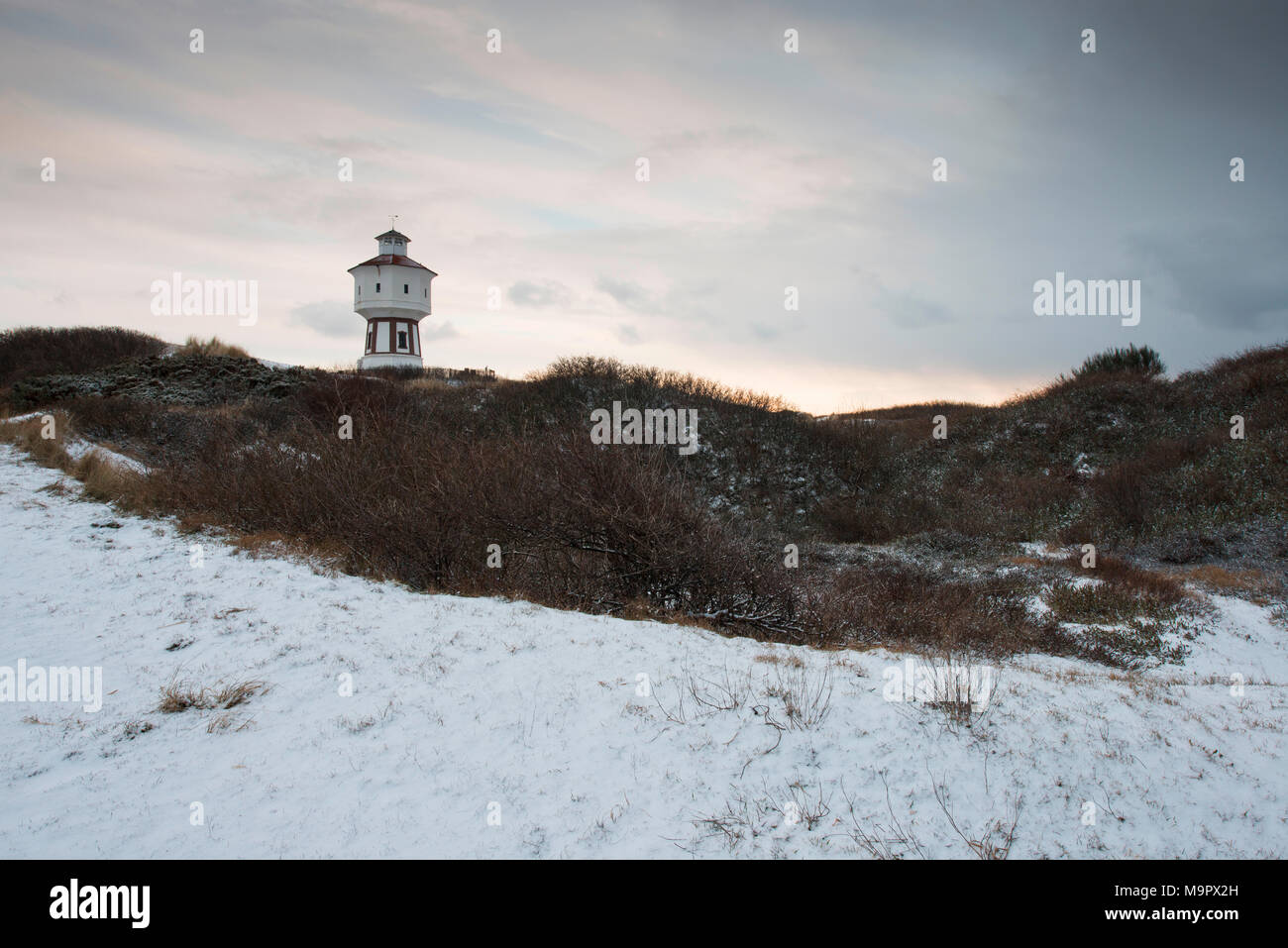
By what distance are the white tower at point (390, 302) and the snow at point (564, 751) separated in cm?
3115

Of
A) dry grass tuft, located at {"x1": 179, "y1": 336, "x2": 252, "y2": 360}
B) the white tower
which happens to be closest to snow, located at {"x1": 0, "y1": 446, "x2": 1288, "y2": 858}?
dry grass tuft, located at {"x1": 179, "y1": 336, "x2": 252, "y2": 360}

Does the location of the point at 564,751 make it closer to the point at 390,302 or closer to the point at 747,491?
the point at 747,491

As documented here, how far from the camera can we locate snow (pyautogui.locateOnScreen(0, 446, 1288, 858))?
418cm

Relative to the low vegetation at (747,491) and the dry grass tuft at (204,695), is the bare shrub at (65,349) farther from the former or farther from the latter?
the dry grass tuft at (204,695)

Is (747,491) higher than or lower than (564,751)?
higher

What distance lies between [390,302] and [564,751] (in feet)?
117

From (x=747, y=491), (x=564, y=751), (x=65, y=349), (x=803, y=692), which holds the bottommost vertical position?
(x=564, y=751)

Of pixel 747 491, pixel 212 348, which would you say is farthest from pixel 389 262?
pixel 747 491

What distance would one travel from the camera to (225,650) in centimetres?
702

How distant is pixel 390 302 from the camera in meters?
36.9

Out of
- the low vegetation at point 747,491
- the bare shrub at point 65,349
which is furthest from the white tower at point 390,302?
the bare shrub at point 65,349
